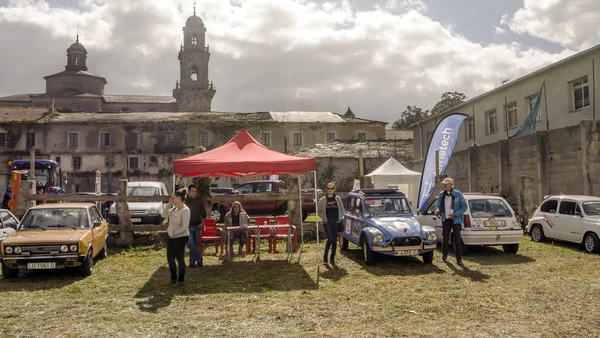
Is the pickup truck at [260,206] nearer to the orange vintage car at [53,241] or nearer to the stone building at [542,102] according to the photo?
the orange vintage car at [53,241]

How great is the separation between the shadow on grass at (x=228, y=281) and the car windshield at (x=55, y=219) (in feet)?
6.53

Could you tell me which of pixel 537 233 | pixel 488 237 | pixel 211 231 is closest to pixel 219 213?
pixel 211 231

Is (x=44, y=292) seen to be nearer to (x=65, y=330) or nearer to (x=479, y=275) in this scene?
(x=65, y=330)

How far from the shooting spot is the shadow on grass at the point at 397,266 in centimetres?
977

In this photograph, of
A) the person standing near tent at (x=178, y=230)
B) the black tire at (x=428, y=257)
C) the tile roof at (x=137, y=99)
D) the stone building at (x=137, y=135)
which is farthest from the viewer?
the tile roof at (x=137, y=99)

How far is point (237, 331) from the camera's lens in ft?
19.5

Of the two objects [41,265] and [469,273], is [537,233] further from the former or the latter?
[41,265]

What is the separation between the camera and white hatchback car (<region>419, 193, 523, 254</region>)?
11438mm

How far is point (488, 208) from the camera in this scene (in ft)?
39.1

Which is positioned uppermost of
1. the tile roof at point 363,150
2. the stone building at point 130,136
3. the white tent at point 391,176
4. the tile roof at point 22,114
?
the tile roof at point 22,114

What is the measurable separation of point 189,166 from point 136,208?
603cm

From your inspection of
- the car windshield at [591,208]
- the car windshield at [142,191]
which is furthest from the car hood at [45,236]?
the car windshield at [591,208]

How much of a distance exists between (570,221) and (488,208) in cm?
237

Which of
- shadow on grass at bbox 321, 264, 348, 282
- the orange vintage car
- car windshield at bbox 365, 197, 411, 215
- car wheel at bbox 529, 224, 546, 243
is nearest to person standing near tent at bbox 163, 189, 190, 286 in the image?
the orange vintage car
